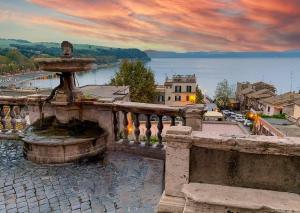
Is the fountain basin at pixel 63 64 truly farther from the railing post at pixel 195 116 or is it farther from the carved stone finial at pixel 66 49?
the railing post at pixel 195 116

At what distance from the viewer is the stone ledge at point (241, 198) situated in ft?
11.4

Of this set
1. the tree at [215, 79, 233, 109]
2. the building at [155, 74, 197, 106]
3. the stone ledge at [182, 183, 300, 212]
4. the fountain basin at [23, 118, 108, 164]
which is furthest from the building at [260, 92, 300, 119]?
the stone ledge at [182, 183, 300, 212]

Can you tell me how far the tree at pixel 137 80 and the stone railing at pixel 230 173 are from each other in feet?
118

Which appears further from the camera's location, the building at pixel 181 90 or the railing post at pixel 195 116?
the building at pixel 181 90

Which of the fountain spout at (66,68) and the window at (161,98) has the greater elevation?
the fountain spout at (66,68)

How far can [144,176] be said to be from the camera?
227 inches

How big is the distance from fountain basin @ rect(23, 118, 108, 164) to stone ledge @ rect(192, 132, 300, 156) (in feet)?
10.8

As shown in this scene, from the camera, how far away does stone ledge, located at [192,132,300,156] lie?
371cm

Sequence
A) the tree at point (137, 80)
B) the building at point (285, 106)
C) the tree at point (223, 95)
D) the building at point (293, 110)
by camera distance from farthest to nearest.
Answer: the tree at point (223, 95), the tree at point (137, 80), the building at point (285, 106), the building at point (293, 110)

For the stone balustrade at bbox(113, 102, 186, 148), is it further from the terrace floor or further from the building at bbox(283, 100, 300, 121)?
the building at bbox(283, 100, 300, 121)

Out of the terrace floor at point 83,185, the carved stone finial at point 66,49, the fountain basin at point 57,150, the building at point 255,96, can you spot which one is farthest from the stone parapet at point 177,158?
the building at point 255,96

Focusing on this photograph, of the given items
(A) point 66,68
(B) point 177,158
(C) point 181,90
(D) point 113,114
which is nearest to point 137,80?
(C) point 181,90

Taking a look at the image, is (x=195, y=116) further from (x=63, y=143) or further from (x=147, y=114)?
(x=63, y=143)

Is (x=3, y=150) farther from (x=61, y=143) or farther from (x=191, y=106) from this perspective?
(x=191, y=106)
